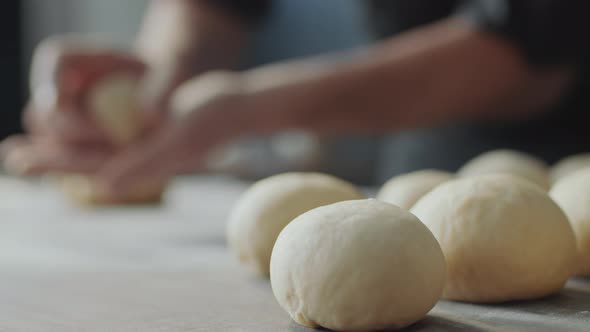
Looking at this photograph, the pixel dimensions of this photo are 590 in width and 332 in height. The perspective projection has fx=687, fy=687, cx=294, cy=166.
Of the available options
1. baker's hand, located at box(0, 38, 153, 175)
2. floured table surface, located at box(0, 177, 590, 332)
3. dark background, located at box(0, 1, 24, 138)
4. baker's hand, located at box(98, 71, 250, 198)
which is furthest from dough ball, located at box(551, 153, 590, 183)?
dark background, located at box(0, 1, 24, 138)

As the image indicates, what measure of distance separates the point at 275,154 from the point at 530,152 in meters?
1.32

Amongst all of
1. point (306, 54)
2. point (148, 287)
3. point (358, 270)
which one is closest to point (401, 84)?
point (148, 287)

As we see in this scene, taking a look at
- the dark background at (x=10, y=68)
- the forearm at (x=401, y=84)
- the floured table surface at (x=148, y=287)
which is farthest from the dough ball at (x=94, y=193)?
the dark background at (x=10, y=68)

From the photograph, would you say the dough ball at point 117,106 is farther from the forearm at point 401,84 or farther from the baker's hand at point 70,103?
the forearm at point 401,84

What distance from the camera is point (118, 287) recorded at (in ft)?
2.65

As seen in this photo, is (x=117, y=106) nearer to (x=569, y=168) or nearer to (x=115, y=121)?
Answer: (x=115, y=121)

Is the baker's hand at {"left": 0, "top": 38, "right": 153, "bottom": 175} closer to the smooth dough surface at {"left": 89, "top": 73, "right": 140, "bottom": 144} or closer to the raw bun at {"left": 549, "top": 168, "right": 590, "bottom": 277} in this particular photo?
the smooth dough surface at {"left": 89, "top": 73, "right": 140, "bottom": 144}

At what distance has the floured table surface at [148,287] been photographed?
2.06 ft

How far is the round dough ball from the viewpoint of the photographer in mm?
567

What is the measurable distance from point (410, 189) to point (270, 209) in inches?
7.7

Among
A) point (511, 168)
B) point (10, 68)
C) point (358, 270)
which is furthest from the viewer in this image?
point (10, 68)

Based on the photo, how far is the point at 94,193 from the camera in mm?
1576

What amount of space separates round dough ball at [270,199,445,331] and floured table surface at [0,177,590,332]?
0.12 ft

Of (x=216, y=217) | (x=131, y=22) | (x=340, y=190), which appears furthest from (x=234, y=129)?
(x=131, y=22)
